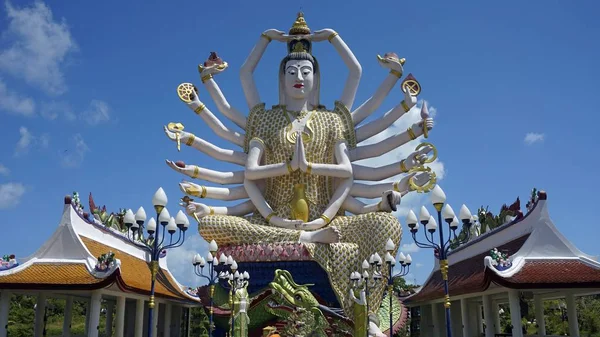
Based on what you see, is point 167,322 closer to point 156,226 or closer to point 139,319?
point 139,319

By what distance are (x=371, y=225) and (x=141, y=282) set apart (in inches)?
243

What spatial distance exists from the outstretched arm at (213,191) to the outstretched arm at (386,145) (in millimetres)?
3663

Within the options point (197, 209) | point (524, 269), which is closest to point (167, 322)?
point (197, 209)

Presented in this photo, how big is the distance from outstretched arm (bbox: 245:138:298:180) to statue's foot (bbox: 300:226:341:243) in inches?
88.2

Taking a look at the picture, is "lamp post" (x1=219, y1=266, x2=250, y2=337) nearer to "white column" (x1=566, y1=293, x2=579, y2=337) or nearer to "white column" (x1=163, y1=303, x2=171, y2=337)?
"white column" (x1=163, y1=303, x2=171, y2=337)

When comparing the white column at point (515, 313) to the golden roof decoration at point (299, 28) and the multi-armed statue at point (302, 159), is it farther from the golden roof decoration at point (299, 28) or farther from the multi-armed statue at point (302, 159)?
the golden roof decoration at point (299, 28)

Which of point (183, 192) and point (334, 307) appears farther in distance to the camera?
point (183, 192)

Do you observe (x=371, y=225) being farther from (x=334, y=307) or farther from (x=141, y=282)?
(x=141, y=282)

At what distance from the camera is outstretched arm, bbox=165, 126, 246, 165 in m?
17.3

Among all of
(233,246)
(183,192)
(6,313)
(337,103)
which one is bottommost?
(6,313)

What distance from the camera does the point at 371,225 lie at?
14.8 m

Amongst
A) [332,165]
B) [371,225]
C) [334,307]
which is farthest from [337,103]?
[334,307]

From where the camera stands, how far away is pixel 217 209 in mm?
16984

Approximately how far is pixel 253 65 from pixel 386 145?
5178 millimetres
